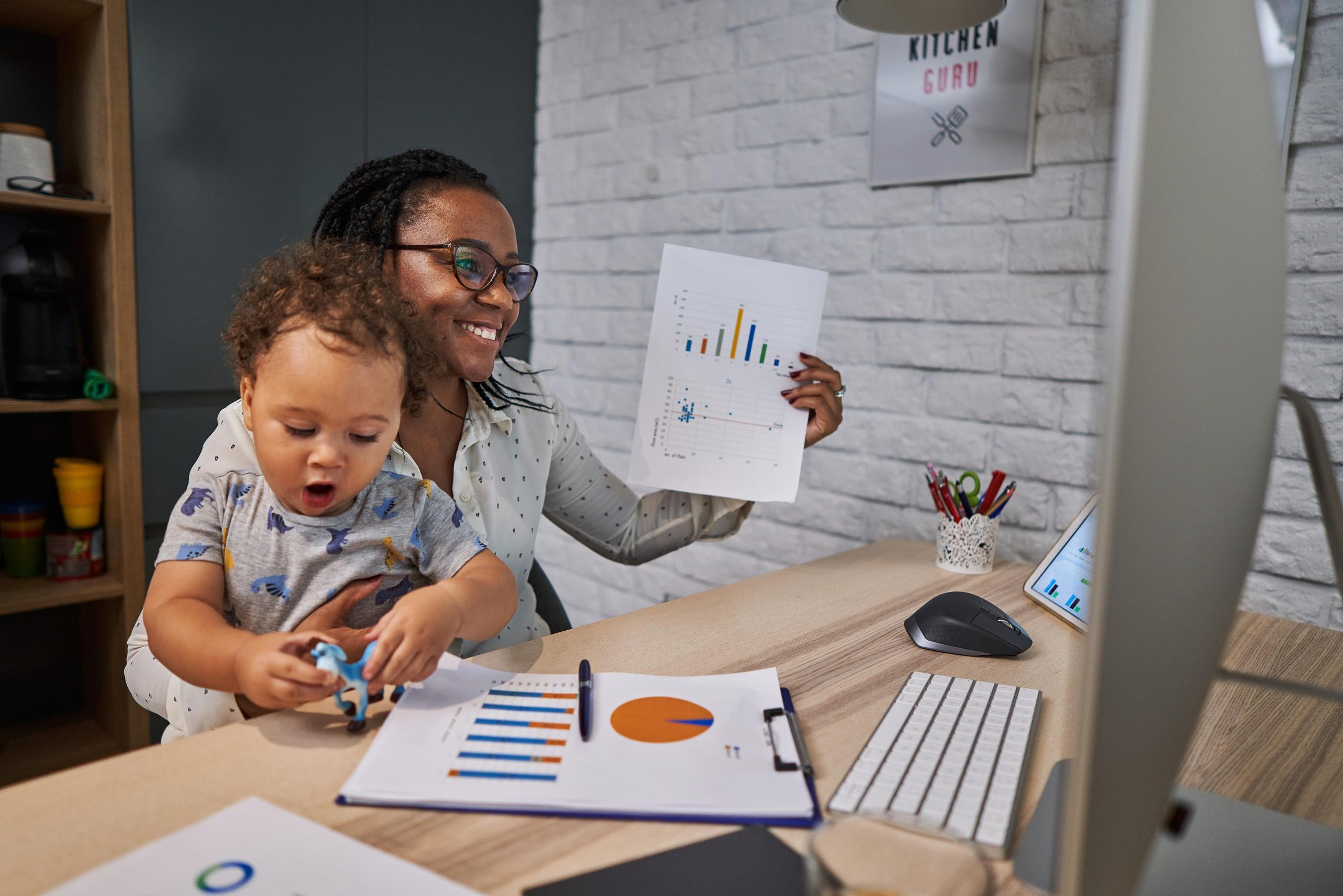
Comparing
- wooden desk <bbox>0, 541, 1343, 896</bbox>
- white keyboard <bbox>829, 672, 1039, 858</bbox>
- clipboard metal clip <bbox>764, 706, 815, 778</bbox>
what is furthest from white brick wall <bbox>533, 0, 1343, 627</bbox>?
clipboard metal clip <bbox>764, 706, 815, 778</bbox>

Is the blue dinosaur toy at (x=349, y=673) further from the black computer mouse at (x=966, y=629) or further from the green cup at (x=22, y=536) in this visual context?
the green cup at (x=22, y=536)

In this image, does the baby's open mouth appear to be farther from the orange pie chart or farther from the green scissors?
the green scissors

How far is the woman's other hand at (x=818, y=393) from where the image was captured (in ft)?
4.20

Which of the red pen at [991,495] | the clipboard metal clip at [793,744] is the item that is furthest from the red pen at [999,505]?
the clipboard metal clip at [793,744]

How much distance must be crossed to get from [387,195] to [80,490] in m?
1.10

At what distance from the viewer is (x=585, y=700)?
746mm

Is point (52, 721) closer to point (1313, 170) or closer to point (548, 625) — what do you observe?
point (548, 625)

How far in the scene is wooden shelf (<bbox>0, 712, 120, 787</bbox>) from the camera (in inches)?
68.4

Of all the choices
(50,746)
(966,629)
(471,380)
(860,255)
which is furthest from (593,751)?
(50,746)

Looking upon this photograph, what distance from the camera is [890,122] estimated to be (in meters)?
1.57

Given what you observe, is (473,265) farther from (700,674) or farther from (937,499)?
(937,499)

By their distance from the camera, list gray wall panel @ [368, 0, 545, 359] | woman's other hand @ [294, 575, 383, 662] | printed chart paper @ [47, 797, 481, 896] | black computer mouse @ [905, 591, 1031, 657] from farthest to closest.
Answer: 1. gray wall panel @ [368, 0, 545, 359]
2. black computer mouse @ [905, 591, 1031, 657]
3. woman's other hand @ [294, 575, 383, 662]
4. printed chart paper @ [47, 797, 481, 896]

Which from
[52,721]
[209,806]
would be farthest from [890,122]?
[52,721]

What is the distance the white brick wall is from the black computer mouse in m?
0.36
